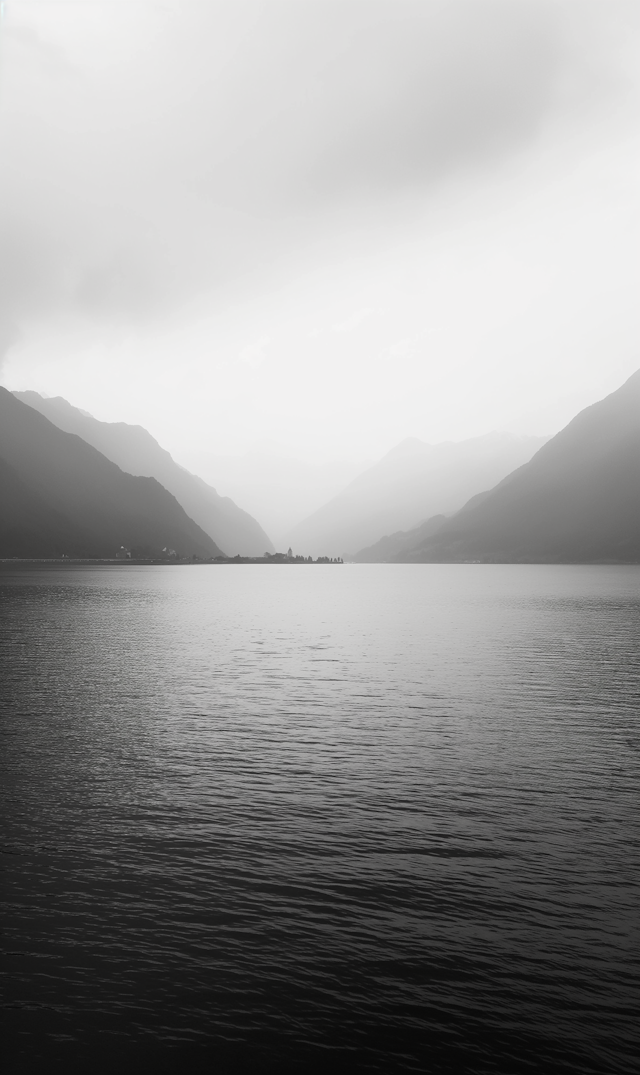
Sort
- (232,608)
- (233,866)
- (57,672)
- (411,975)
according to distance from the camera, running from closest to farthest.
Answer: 1. (411,975)
2. (233,866)
3. (57,672)
4. (232,608)

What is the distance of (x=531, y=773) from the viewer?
38.8 meters

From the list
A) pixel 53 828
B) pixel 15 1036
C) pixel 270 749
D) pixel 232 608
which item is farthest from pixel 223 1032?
pixel 232 608

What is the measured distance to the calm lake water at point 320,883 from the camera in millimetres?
17703

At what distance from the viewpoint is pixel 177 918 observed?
74.1 ft

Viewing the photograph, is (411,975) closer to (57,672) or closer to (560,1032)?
(560,1032)

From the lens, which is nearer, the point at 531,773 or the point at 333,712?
the point at 531,773

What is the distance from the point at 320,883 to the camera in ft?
82.0

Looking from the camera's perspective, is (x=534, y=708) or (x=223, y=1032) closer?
(x=223, y=1032)

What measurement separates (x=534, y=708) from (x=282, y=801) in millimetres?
31343

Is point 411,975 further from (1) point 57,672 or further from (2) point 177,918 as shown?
(1) point 57,672

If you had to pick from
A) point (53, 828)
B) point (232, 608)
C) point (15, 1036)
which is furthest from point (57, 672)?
point (232, 608)

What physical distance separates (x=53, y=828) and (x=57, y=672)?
149ft

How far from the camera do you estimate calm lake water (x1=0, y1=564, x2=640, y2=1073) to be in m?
17.7

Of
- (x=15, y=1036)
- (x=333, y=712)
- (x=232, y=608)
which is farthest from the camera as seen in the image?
(x=232, y=608)
